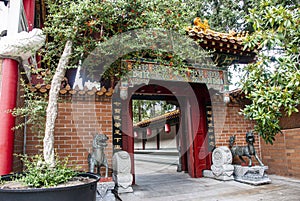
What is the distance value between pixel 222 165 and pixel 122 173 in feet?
6.97

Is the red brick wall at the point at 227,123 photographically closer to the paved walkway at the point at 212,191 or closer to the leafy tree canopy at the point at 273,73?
the paved walkway at the point at 212,191

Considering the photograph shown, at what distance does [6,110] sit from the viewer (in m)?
2.71

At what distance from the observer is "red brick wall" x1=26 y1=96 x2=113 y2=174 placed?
4070mm

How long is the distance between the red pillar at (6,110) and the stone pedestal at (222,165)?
3.78 m

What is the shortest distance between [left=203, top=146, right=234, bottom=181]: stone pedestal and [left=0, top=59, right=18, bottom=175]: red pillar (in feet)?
12.4

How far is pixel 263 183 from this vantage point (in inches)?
182

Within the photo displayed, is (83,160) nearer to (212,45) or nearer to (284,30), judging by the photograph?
(212,45)

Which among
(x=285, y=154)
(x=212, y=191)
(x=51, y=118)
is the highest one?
(x=51, y=118)

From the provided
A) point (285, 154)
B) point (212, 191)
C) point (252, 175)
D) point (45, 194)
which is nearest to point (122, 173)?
point (212, 191)

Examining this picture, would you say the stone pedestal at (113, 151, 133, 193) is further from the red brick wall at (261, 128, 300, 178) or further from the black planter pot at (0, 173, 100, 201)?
→ the red brick wall at (261, 128, 300, 178)

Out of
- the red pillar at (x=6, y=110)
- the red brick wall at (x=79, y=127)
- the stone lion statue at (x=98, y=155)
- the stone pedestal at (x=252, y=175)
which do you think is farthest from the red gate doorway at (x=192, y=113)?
the red pillar at (x=6, y=110)

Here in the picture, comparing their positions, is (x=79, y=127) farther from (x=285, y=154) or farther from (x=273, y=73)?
(x=285, y=154)

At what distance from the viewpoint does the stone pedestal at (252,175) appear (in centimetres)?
459

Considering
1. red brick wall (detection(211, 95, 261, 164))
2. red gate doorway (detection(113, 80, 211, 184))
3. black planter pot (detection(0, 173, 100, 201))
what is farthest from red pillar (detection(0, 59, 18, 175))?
red brick wall (detection(211, 95, 261, 164))
